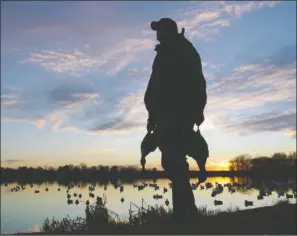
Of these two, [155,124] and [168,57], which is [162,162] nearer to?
[155,124]

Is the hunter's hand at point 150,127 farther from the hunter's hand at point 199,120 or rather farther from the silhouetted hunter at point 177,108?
the hunter's hand at point 199,120

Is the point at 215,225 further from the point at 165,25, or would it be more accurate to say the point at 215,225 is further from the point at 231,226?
the point at 165,25

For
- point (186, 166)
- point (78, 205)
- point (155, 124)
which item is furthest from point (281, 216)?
point (78, 205)

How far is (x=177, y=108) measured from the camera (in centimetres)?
834

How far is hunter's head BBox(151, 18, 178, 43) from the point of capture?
873cm

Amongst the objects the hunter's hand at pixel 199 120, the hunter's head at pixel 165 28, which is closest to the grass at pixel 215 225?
the hunter's hand at pixel 199 120

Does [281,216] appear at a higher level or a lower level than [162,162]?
lower

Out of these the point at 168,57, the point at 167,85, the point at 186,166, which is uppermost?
the point at 168,57

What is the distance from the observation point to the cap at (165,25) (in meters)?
8.75

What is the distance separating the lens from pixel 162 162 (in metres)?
8.38

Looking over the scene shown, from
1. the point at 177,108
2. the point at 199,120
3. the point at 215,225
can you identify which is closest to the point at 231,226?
the point at 215,225

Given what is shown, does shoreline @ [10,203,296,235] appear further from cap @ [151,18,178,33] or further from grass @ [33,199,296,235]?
cap @ [151,18,178,33]

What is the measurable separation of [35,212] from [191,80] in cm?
3622

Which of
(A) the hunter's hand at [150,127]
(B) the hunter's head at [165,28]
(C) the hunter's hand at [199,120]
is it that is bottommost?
(A) the hunter's hand at [150,127]
